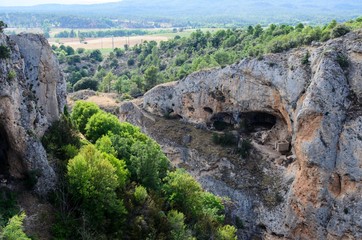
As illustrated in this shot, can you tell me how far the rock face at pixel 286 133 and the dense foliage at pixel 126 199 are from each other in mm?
9253

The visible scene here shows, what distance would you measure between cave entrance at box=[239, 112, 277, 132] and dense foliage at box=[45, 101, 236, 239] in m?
18.6

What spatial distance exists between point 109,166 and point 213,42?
2499 inches

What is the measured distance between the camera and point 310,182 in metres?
39.8

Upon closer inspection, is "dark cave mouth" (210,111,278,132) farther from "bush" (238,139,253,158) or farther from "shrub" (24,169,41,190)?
"shrub" (24,169,41,190)

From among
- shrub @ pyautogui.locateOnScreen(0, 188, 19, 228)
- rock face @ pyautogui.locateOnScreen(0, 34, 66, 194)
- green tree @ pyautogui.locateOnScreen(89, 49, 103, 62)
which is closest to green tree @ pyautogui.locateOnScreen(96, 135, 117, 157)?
rock face @ pyautogui.locateOnScreen(0, 34, 66, 194)

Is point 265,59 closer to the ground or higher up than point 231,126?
higher up

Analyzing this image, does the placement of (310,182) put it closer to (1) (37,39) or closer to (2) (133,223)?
(2) (133,223)

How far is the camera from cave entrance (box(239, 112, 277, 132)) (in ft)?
174

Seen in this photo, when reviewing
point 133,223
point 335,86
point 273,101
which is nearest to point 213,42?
point 273,101

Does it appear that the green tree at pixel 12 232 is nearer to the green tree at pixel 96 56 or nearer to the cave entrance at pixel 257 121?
the cave entrance at pixel 257 121

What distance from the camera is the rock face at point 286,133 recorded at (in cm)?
3838

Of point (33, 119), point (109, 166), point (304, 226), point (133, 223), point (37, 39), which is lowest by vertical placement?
point (304, 226)

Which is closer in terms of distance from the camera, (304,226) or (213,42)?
(304,226)

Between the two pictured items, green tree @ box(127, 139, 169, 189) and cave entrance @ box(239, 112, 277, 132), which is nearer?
green tree @ box(127, 139, 169, 189)
